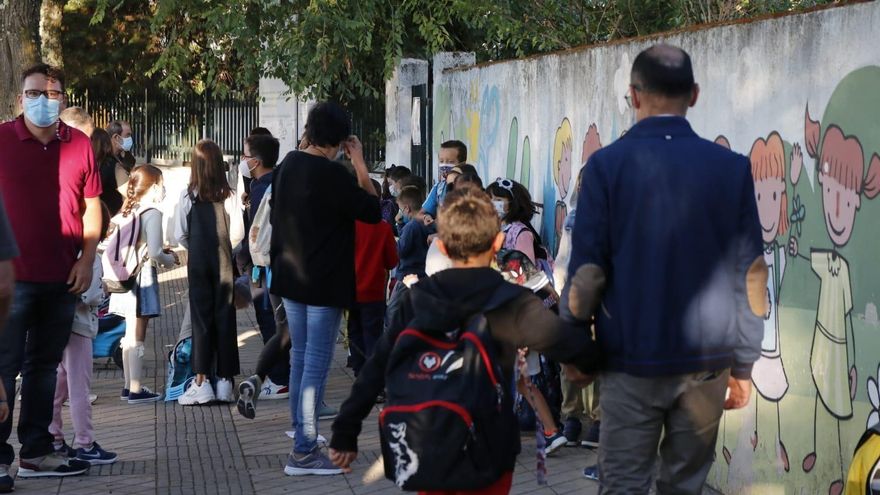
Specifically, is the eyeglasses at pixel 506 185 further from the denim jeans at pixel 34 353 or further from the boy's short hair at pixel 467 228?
the boy's short hair at pixel 467 228

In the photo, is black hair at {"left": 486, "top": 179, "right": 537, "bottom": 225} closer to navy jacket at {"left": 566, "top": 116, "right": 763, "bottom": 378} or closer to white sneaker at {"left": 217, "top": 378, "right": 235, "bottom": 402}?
white sneaker at {"left": 217, "top": 378, "right": 235, "bottom": 402}

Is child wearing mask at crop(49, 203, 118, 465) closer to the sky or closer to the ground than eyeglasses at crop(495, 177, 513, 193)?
closer to the ground

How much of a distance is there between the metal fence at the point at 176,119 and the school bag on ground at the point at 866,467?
61.5 feet

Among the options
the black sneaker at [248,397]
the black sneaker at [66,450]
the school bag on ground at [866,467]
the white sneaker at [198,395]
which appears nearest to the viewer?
the school bag on ground at [866,467]

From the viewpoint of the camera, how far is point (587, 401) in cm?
853

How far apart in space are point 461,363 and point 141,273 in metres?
6.19

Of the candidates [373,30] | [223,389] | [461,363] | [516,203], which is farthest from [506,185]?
[373,30]

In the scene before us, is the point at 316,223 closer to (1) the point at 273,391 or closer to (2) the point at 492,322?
(2) the point at 492,322

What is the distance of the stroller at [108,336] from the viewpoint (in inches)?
446

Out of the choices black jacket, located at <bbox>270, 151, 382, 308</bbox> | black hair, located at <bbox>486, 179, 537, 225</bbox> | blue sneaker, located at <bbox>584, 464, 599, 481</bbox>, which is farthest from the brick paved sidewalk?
black hair, located at <bbox>486, 179, 537, 225</bbox>

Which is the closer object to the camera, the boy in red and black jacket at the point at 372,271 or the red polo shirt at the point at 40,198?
the red polo shirt at the point at 40,198

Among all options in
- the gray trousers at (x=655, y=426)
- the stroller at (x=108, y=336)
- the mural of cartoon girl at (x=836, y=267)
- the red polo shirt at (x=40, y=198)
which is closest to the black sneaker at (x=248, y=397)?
the red polo shirt at (x=40, y=198)

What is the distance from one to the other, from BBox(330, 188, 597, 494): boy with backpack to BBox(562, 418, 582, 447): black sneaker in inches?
154

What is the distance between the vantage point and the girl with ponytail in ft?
32.1
